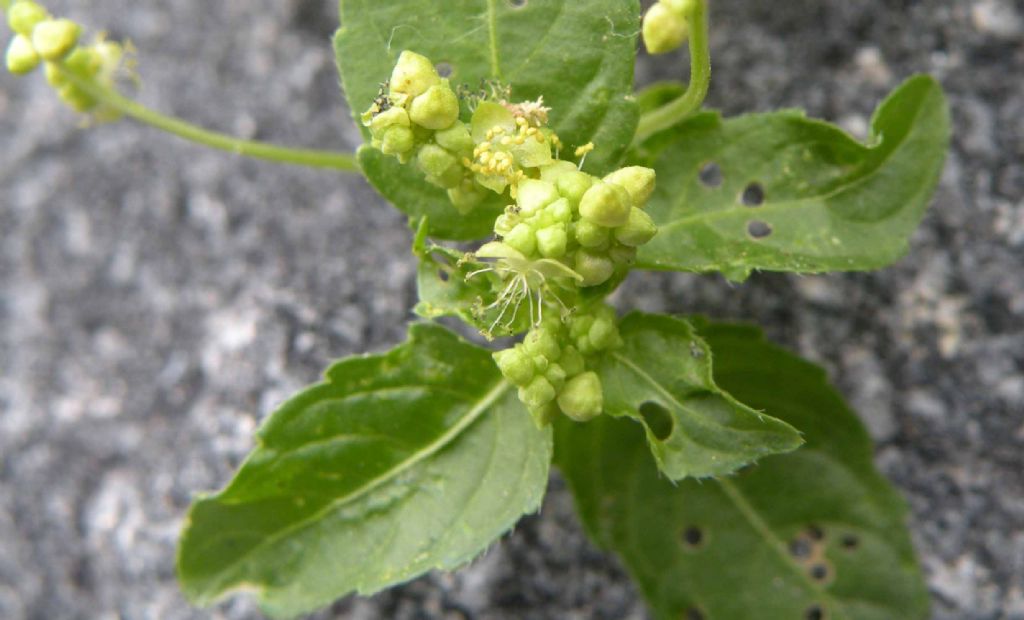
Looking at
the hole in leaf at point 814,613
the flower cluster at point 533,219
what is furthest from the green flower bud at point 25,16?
the hole in leaf at point 814,613

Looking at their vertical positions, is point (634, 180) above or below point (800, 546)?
above

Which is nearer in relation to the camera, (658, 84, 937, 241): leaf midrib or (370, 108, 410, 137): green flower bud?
(370, 108, 410, 137): green flower bud

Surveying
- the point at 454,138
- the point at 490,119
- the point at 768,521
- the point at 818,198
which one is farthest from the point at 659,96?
the point at 768,521

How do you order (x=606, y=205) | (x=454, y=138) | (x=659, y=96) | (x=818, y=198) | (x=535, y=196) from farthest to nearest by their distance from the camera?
1. (x=659, y=96)
2. (x=818, y=198)
3. (x=454, y=138)
4. (x=535, y=196)
5. (x=606, y=205)

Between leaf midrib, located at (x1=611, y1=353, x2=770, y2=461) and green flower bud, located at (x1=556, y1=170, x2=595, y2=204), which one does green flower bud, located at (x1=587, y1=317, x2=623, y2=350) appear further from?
green flower bud, located at (x1=556, y1=170, x2=595, y2=204)

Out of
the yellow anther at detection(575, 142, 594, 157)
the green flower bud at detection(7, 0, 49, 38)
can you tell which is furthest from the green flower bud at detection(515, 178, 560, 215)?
the green flower bud at detection(7, 0, 49, 38)

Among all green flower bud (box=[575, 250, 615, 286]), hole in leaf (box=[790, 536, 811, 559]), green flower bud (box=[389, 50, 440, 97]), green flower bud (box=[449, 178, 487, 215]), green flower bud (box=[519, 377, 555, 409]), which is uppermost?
green flower bud (box=[389, 50, 440, 97])

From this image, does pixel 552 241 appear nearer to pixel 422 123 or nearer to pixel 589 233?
pixel 589 233
